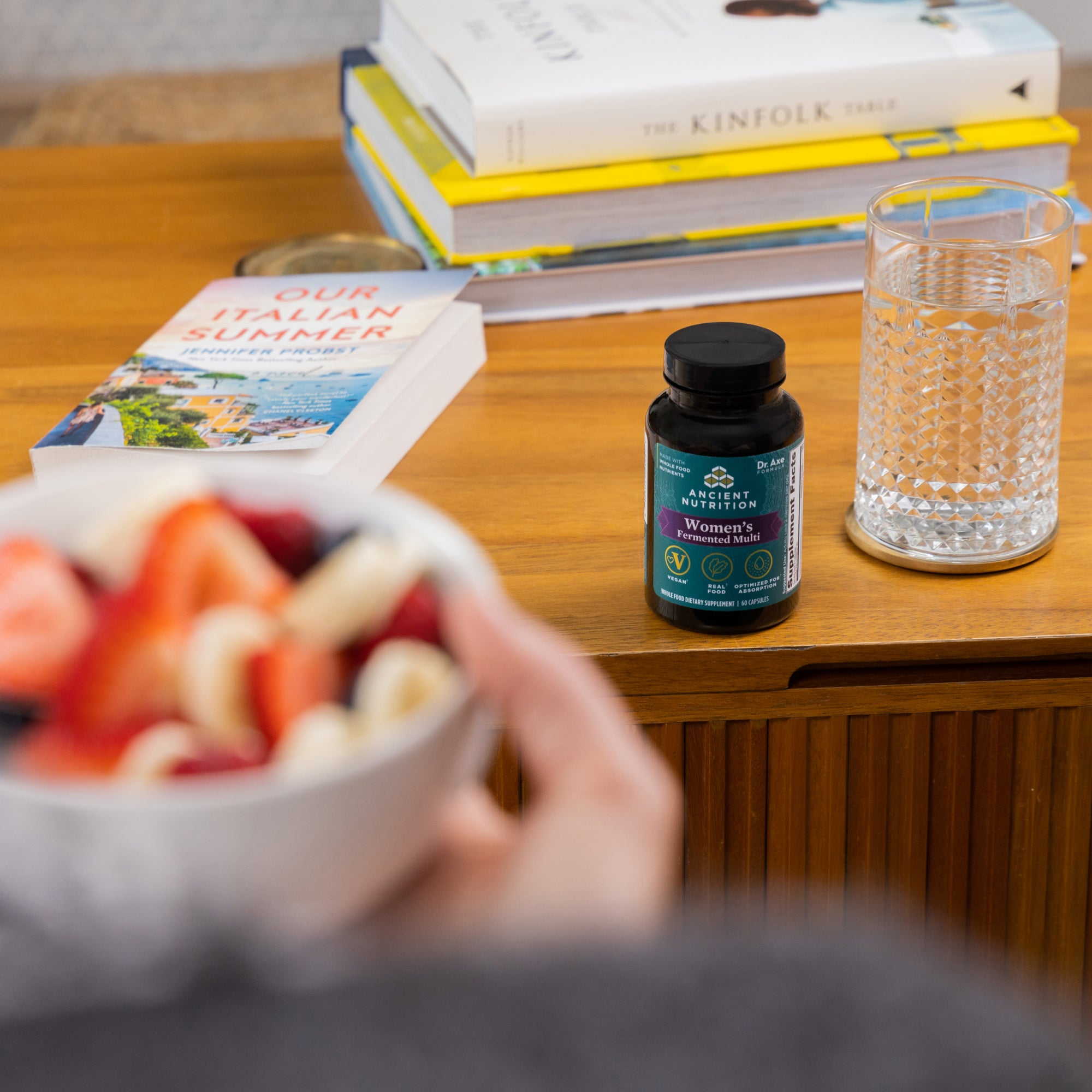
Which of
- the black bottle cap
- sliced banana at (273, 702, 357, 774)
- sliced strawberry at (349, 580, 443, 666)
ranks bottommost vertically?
the black bottle cap

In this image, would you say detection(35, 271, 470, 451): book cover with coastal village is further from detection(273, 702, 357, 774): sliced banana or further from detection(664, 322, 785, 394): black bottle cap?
detection(273, 702, 357, 774): sliced banana

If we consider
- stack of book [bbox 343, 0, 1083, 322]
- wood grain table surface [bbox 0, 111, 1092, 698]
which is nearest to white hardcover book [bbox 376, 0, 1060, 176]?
stack of book [bbox 343, 0, 1083, 322]

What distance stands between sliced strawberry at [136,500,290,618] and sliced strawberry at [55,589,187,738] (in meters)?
0.01

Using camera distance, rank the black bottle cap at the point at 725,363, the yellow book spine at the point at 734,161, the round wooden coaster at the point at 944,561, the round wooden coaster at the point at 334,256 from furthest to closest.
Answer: the round wooden coaster at the point at 334,256, the yellow book spine at the point at 734,161, the round wooden coaster at the point at 944,561, the black bottle cap at the point at 725,363

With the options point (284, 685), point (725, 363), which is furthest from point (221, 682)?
point (725, 363)

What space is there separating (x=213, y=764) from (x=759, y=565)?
0.37 meters

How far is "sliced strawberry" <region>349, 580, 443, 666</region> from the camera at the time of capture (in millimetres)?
351

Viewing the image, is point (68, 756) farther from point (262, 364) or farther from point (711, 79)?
point (711, 79)

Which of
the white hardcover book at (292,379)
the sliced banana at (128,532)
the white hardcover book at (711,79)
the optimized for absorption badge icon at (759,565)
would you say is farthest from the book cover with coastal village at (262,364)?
the sliced banana at (128,532)

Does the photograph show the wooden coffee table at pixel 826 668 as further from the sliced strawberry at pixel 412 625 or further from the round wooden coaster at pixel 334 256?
the sliced strawberry at pixel 412 625

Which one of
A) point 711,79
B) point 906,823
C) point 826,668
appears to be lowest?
point 906,823

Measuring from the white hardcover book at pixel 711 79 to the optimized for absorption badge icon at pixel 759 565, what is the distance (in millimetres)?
470

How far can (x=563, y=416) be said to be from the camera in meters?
0.89

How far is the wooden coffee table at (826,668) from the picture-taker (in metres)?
→ 0.67
